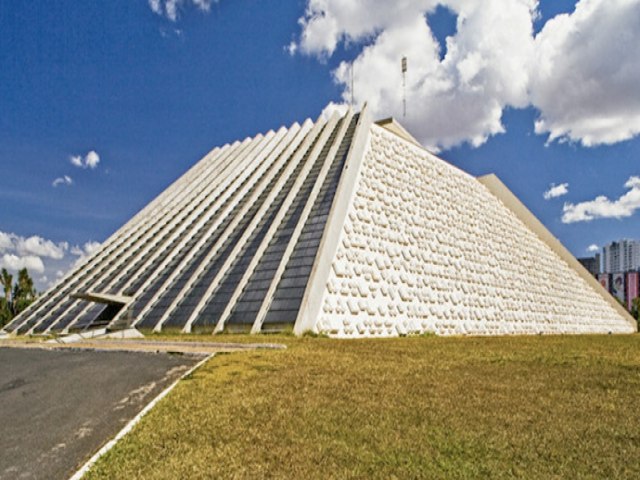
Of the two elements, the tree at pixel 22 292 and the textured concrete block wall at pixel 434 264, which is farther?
the tree at pixel 22 292

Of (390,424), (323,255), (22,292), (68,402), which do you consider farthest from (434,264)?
(22,292)

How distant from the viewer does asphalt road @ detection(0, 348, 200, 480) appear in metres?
5.96

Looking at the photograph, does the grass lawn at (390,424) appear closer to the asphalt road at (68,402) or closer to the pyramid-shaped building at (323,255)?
the asphalt road at (68,402)

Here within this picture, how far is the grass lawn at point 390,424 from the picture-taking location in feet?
16.9

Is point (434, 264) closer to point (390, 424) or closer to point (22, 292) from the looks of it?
point (390, 424)

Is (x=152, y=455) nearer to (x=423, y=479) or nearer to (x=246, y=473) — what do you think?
(x=246, y=473)

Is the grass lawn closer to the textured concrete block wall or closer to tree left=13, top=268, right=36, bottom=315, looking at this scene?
the textured concrete block wall

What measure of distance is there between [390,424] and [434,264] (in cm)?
1795

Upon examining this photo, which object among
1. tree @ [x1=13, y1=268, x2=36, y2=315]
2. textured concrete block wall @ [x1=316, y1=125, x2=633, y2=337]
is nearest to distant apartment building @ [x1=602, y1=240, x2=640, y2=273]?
textured concrete block wall @ [x1=316, y1=125, x2=633, y2=337]

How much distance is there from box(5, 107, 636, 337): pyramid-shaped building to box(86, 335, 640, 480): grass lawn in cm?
767

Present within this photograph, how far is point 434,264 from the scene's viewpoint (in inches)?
932

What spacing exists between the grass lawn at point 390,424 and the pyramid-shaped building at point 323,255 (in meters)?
7.67

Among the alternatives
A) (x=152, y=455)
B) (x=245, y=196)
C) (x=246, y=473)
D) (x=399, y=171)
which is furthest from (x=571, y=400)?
(x=245, y=196)

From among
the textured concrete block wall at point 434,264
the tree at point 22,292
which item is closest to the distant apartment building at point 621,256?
the textured concrete block wall at point 434,264
